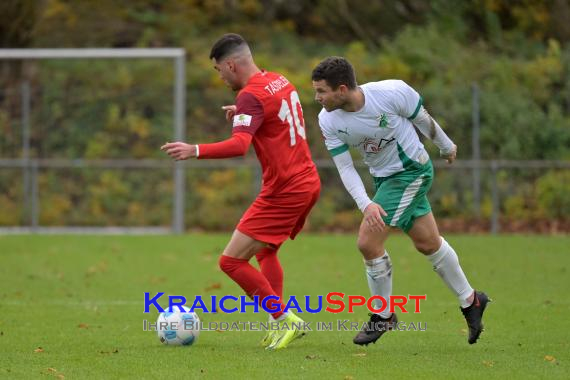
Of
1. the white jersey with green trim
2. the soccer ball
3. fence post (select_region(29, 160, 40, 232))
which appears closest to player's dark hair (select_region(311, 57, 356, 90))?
the white jersey with green trim

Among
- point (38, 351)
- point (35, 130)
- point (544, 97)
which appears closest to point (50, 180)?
point (35, 130)

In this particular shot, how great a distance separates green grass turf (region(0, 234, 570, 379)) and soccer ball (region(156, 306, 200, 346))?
0.09 metres

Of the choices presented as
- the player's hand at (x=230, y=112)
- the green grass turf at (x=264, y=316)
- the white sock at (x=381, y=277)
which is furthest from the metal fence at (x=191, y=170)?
the white sock at (x=381, y=277)

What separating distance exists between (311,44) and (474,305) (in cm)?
1642

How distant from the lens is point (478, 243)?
1434 cm

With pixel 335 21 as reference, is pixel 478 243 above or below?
below

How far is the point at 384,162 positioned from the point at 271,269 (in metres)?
1.19

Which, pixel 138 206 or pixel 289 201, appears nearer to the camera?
pixel 289 201

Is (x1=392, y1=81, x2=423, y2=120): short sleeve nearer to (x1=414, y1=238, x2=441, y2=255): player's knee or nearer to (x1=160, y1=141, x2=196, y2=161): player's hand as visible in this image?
(x1=414, y1=238, x2=441, y2=255): player's knee

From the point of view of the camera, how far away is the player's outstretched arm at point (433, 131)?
686 centimetres

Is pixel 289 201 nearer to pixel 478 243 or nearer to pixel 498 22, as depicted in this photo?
pixel 478 243

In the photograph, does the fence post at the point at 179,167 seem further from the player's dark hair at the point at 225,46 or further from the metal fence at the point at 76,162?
the player's dark hair at the point at 225,46

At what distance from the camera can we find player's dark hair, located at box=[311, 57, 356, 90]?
21.2ft

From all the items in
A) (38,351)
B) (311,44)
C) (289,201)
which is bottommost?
(38,351)
